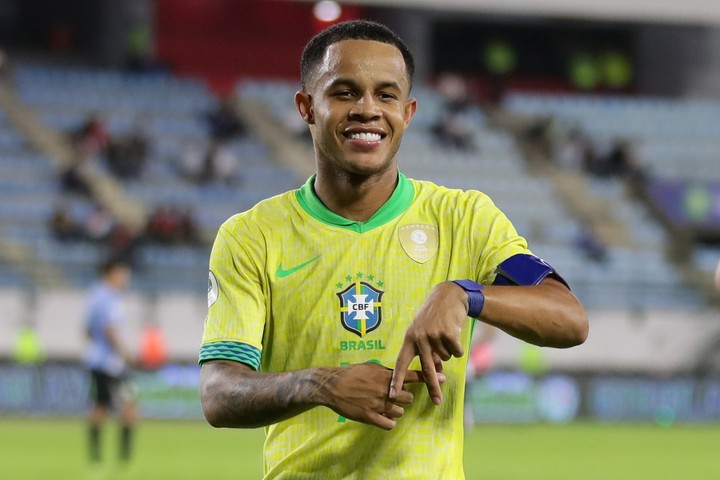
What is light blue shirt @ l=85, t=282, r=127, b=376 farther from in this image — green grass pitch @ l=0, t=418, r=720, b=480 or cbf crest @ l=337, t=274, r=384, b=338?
cbf crest @ l=337, t=274, r=384, b=338

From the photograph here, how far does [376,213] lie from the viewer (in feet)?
10.3

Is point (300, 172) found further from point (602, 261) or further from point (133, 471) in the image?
point (133, 471)

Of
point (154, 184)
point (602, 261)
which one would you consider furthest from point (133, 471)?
point (602, 261)

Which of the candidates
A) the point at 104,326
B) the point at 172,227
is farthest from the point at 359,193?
the point at 172,227

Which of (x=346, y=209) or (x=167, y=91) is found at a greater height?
(x=167, y=91)

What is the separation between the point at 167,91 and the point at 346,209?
23421 millimetres

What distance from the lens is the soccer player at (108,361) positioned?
1302 cm

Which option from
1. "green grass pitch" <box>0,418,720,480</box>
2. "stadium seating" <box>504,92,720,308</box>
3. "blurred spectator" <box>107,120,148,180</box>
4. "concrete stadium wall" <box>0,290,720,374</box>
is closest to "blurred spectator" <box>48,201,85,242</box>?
"concrete stadium wall" <box>0,290,720,374</box>

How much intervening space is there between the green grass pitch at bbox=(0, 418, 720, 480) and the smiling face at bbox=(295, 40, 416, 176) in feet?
28.7

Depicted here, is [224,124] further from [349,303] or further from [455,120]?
[349,303]

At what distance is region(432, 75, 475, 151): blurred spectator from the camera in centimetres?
2712

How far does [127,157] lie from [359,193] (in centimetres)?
2066

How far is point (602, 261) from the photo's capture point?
78.1ft

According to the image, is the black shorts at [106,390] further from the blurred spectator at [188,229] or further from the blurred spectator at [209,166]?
the blurred spectator at [209,166]
